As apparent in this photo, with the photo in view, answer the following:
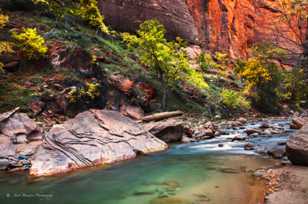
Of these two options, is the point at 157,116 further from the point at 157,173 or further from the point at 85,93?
the point at 157,173

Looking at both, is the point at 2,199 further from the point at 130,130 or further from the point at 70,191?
the point at 130,130

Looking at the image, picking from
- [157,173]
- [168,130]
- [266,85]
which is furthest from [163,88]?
[157,173]

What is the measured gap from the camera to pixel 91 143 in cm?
1173

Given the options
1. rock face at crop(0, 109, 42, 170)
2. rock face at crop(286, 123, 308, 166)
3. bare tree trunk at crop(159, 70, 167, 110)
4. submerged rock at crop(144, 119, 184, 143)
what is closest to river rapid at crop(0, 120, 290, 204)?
rock face at crop(0, 109, 42, 170)

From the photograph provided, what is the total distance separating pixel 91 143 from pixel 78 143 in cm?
50

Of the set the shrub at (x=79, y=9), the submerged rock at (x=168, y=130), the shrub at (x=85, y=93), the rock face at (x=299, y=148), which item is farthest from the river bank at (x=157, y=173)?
the shrub at (x=79, y=9)

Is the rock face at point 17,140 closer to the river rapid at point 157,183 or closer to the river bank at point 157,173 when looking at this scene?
the river bank at point 157,173

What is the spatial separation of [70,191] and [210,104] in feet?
70.1

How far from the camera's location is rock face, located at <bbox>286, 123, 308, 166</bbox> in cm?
861

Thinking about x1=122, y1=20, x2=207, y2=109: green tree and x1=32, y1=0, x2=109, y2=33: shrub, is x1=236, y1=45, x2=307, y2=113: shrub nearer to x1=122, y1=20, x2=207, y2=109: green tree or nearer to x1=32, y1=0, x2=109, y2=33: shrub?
x1=122, y1=20, x2=207, y2=109: green tree

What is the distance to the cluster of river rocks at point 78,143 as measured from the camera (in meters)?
10.0

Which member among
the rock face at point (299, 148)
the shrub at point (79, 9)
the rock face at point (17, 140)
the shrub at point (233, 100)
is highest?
the shrub at point (79, 9)

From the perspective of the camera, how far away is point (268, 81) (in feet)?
99.2

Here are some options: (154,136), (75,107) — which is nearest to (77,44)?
(75,107)
